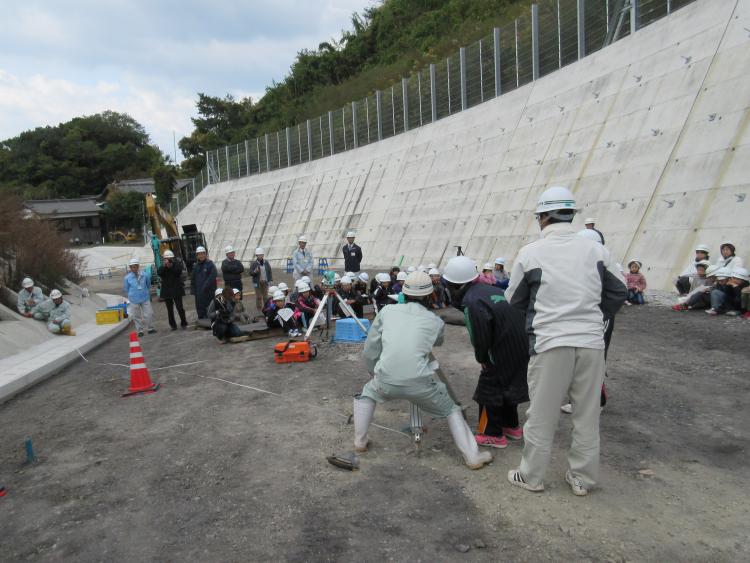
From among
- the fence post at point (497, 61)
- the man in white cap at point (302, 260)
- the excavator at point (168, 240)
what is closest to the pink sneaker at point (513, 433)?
the man in white cap at point (302, 260)

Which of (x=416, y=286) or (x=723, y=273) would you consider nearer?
(x=416, y=286)

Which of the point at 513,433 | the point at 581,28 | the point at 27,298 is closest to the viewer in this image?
the point at 513,433

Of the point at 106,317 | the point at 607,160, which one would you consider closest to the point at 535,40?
the point at 607,160

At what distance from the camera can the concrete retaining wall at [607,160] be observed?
10.2m

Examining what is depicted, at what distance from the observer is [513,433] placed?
178 inches

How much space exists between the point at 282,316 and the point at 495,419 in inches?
239

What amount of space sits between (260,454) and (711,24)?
13.0 metres

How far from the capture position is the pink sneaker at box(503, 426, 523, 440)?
4496 millimetres

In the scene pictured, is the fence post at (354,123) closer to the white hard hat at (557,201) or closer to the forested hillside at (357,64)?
the forested hillside at (357,64)

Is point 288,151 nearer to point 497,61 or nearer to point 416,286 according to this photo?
point 497,61

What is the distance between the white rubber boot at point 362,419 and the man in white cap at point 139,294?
8205mm

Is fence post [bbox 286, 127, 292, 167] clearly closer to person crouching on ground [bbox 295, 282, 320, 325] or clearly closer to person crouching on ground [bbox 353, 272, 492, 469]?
person crouching on ground [bbox 295, 282, 320, 325]

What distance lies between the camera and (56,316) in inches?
447

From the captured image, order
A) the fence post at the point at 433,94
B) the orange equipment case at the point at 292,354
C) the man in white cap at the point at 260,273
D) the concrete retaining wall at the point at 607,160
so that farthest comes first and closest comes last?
the fence post at the point at 433,94
the man in white cap at the point at 260,273
the concrete retaining wall at the point at 607,160
the orange equipment case at the point at 292,354
